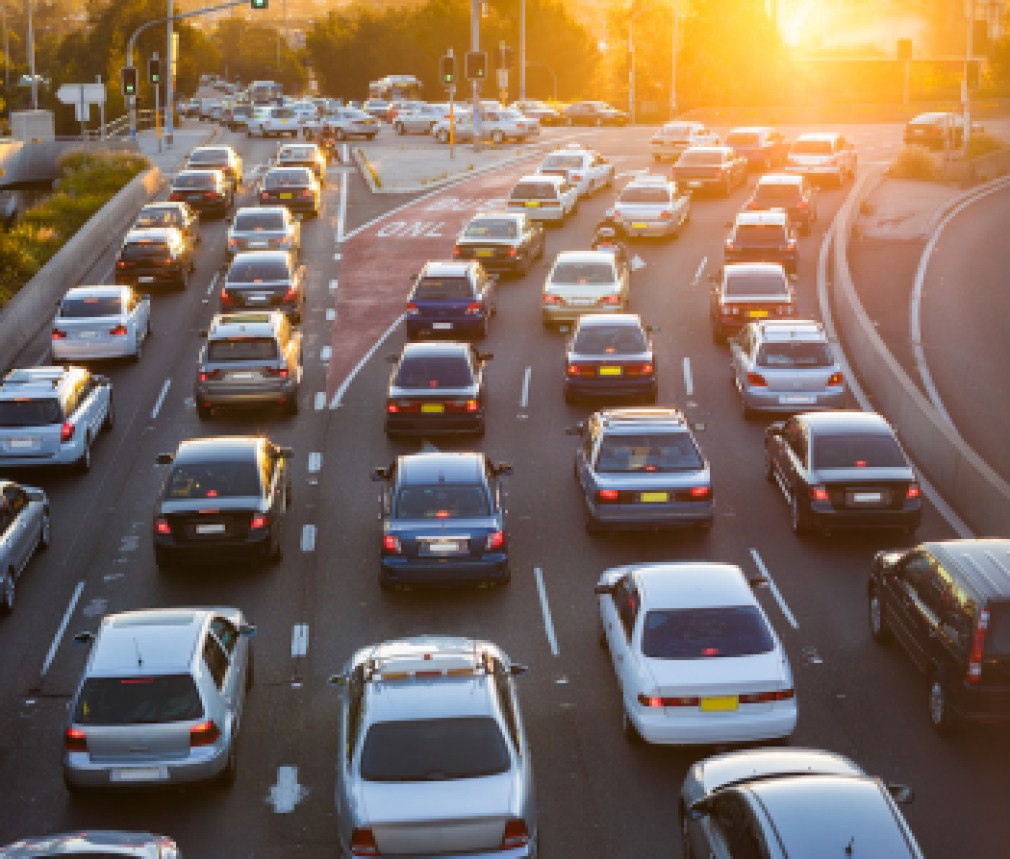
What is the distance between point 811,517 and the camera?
21.1m

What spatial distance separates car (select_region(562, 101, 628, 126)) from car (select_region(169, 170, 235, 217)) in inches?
1692

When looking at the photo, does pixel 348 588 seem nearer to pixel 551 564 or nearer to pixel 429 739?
pixel 551 564

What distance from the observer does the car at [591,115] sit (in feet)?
291

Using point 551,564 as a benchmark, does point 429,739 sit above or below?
above

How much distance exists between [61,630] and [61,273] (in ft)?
70.2

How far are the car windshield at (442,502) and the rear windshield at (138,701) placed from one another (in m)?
5.62

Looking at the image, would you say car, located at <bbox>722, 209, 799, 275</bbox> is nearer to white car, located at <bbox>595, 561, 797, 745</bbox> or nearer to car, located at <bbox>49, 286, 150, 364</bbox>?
car, located at <bbox>49, 286, 150, 364</bbox>

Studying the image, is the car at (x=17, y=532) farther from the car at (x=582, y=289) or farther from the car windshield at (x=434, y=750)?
the car at (x=582, y=289)

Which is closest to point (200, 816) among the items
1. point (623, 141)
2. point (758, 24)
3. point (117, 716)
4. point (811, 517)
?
point (117, 716)

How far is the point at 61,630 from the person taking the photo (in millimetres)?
19000

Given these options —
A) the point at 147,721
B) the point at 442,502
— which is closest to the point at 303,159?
the point at 442,502

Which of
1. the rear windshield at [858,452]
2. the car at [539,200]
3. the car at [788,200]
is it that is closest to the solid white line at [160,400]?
the rear windshield at [858,452]

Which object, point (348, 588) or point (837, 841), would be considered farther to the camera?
point (348, 588)

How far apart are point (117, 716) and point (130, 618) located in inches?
63.5
